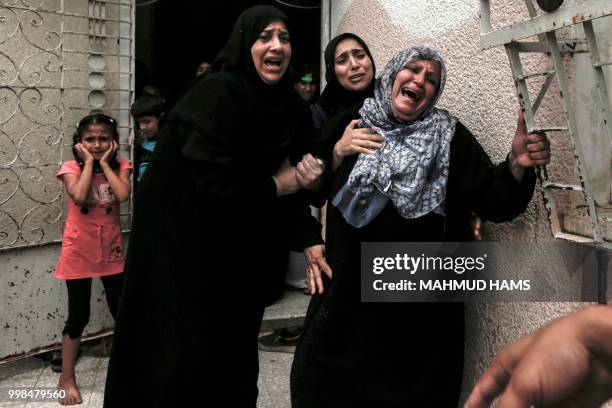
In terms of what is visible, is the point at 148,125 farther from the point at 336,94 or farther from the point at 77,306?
the point at 336,94

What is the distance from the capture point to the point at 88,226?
12.1 ft

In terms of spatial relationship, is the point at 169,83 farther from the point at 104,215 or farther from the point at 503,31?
the point at 503,31

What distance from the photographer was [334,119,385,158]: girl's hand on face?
249 cm

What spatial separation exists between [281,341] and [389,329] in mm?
2160

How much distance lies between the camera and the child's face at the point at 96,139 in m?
3.67

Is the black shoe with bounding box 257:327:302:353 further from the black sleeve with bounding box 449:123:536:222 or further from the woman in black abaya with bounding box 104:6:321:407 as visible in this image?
the black sleeve with bounding box 449:123:536:222

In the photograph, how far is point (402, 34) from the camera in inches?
142

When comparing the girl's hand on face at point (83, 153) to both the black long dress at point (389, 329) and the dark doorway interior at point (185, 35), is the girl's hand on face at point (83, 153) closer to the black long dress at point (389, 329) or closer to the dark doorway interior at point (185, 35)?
the black long dress at point (389, 329)

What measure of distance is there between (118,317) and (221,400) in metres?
0.53

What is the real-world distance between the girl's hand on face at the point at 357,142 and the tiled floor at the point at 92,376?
1.63m

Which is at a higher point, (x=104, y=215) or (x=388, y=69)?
(x=388, y=69)

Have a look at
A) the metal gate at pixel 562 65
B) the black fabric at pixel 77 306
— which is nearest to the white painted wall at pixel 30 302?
the black fabric at pixel 77 306

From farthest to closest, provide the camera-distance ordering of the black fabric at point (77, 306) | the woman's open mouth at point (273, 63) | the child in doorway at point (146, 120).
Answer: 1. the child in doorway at point (146, 120)
2. the black fabric at point (77, 306)
3. the woman's open mouth at point (273, 63)

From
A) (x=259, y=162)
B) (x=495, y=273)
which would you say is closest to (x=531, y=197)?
(x=495, y=273)
